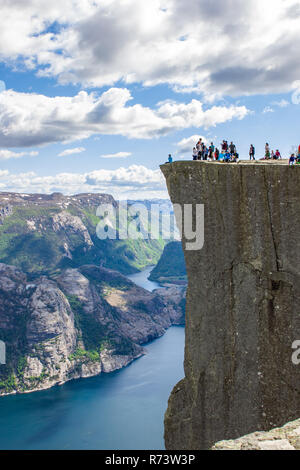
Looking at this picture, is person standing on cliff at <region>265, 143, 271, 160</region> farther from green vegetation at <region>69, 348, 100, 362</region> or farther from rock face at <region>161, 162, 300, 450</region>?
green vegetation at <region>69, 348, 100, 362</region>

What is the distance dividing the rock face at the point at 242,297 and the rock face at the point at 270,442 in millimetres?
5621

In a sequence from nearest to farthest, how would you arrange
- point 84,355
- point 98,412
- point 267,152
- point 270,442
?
point 270,442 → point 267,152 → point 98,412 → point 84,355

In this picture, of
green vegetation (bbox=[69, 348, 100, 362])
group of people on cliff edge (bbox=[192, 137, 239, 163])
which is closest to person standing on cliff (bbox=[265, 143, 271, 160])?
group of people on cliff edge (bbox=[192, 137, 239, 163])

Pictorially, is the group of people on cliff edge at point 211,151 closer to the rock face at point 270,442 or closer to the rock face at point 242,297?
the rock face at point 242,297

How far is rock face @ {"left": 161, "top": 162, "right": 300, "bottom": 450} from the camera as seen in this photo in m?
16.8

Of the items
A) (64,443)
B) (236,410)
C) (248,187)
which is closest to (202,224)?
(248,187)

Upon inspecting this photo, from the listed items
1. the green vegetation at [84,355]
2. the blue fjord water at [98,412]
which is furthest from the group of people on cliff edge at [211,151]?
the green vegetation at [84,355]

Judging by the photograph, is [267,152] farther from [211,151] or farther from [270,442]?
[270,442]

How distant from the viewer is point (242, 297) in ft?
57.7

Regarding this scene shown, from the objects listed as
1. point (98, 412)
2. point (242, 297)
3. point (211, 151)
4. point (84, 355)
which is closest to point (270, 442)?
point (242, 297)

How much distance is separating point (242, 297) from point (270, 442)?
24.8 feet

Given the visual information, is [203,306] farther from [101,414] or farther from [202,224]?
[101,414]
